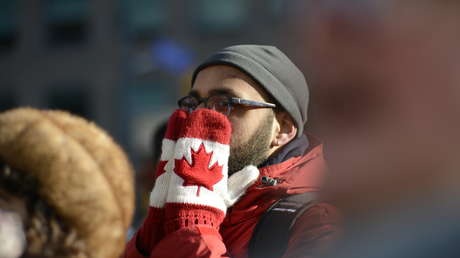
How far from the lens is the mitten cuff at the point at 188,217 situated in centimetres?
237

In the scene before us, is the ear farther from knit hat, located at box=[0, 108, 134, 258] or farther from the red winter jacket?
knit hat, located at box=[0, 108, 134, 258]

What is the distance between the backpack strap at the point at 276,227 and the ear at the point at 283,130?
1.65ft

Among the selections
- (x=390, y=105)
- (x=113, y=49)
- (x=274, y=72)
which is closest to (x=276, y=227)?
(x=274, y=72)

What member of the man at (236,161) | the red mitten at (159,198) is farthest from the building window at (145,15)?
the red mitten at (159,198)

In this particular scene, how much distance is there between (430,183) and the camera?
1.07 meters

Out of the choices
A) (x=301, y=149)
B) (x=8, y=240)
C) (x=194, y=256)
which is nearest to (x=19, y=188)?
(x=8, y=240)

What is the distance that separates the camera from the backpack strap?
2.34m

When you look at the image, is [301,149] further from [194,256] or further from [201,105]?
[194,256]

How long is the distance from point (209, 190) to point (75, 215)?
27.1 inches

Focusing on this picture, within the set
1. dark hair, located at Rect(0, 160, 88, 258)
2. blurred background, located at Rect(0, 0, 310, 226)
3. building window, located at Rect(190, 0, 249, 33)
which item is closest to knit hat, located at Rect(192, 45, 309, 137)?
dark hair, located at Rect(0, 160, 88, 258)

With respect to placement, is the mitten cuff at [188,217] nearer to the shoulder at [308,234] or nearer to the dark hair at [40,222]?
the shoulder at [308,234]

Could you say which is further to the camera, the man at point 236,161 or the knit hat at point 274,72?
the knit hat at point 274,72

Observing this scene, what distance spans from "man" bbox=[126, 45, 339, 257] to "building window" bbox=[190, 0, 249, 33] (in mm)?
17542

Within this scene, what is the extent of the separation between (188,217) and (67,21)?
766 inches
